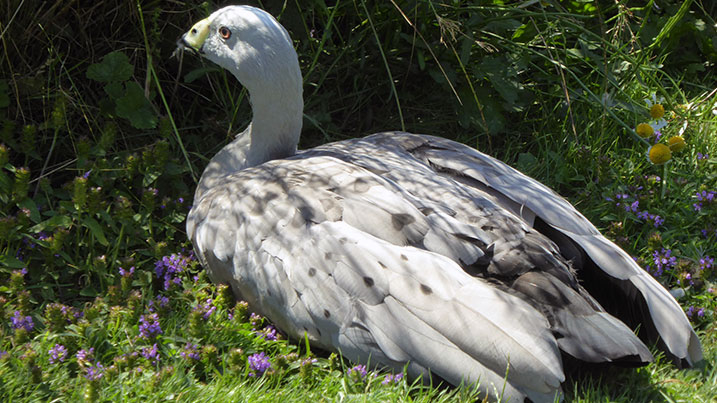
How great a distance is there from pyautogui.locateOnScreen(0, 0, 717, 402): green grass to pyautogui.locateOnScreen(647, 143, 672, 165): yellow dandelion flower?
0.14 metres

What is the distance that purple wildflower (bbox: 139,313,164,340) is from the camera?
3.09 meters

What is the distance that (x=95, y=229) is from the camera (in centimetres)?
346

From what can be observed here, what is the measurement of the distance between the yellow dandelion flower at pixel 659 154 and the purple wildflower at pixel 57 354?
2761 millimetres

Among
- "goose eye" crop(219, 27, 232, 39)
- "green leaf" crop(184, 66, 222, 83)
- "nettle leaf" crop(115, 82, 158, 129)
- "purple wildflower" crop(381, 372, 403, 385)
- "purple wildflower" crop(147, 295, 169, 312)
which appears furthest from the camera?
"green leaf" crop(184, 66, 222, 83)

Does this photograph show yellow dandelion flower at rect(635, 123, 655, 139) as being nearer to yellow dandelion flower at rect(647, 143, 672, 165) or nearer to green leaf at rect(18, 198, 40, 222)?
yellow dandelion flower at rect(647, 143, 672, 165)

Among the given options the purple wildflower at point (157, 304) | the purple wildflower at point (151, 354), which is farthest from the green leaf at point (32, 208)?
the purple wildflower at point (151, 354)

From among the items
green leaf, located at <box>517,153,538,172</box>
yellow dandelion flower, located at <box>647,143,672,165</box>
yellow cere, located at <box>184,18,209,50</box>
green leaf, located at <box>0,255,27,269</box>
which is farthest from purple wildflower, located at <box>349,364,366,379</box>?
yellow dandelion flower, located at <box>647,143,672,165</box>

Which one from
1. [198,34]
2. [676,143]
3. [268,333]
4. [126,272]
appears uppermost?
[198,34]

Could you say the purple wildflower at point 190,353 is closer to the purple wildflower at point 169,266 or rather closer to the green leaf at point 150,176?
the purple wildflower at point 169,266

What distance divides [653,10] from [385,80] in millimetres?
1770

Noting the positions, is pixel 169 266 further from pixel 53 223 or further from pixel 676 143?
pixel 676 143

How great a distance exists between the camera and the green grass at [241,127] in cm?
300

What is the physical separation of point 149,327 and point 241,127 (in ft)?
5.27

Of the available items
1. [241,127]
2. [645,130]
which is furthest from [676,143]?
[241,127]
